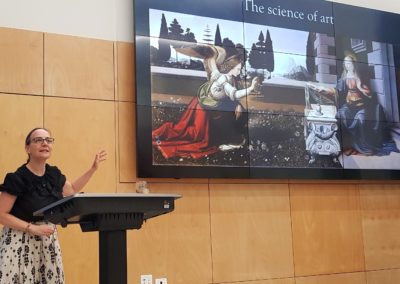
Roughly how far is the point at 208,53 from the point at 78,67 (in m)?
1.15

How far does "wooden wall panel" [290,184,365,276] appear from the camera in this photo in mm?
4949

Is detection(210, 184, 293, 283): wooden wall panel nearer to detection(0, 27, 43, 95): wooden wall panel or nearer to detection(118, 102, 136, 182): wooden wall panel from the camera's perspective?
detection(118, 102, 136, 182): wooden wall panel

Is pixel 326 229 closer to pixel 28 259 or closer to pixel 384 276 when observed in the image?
pixel 384 276

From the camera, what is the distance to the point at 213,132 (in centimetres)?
464

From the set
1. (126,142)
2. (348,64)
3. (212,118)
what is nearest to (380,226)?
(348,64)

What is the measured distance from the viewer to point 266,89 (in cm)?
493

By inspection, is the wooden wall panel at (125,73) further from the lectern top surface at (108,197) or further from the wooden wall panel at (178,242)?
the lectern top surface at (108,197)

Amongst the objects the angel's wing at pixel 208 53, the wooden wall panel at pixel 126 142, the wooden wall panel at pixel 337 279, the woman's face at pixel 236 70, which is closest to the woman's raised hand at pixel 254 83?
the woman's face at pixel 236 70

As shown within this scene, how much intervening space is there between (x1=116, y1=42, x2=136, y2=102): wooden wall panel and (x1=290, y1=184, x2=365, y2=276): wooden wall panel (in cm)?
174

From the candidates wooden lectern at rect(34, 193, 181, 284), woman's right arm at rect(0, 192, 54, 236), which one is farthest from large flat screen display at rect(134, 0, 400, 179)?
wooden lectern at rect(34, 193, 181, 284)

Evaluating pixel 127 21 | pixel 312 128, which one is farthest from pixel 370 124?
pixel 127 21

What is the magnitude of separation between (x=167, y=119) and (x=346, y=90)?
75.7 inches

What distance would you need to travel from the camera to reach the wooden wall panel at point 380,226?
5246mm

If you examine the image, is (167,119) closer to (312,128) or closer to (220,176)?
(220,176)
